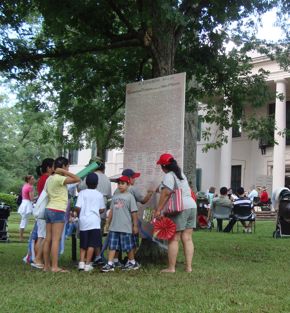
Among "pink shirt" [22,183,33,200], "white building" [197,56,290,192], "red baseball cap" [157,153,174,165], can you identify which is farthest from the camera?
"white building" [197,56,290,192]

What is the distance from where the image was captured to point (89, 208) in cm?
791

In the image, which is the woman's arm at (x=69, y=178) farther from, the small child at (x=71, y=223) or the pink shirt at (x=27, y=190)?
the pink shirt at (x=27, y=190)

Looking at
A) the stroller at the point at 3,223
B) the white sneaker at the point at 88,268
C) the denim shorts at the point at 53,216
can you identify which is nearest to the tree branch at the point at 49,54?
the denim shorts at the point at 53,216

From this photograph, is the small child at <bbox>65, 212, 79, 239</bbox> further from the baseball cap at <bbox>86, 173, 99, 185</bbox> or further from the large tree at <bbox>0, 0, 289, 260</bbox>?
the large tree at <bbox>0, 0, 289, 260</bbox>

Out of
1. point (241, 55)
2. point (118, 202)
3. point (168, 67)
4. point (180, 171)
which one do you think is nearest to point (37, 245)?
point (118, 202)

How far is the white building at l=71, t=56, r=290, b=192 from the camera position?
2947cm

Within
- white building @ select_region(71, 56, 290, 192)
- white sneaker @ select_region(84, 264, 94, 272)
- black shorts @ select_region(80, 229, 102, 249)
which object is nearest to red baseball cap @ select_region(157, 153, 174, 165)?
black shorts @ select_region(80, 229, 102, 249)

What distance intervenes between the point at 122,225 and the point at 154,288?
1.71 meters

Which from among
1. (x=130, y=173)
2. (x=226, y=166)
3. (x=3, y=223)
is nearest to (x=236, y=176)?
(x=226, y=166)

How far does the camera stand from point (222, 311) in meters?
5.11

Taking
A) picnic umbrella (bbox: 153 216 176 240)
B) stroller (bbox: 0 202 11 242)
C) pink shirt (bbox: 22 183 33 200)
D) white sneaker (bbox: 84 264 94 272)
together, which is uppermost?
pink shirt (bbox: 22 183 33 200)

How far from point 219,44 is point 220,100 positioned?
1991 millimetres

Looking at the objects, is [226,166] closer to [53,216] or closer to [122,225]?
[122,225]

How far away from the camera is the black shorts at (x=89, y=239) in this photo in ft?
25.8
